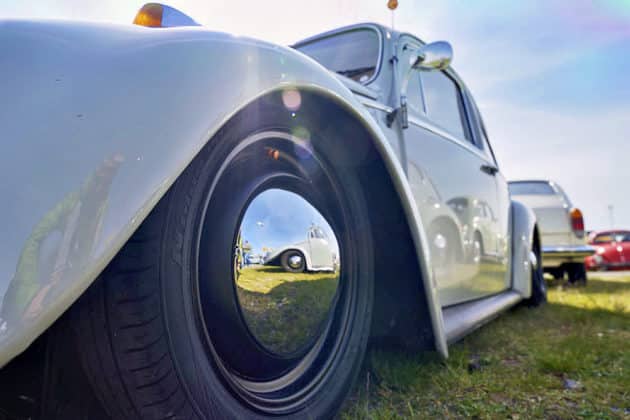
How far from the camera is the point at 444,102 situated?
3.14 metres

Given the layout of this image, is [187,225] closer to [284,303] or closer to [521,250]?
[284,303]

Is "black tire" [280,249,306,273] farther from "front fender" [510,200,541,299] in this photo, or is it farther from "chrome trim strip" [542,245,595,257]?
"chrome trim strip" [542,245,595,257]

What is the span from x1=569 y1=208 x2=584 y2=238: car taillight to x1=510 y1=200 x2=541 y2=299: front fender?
3136 millimetres

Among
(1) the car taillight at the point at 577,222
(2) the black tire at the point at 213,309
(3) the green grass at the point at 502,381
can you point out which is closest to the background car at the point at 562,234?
(1) the car taillight at the point at 577,222

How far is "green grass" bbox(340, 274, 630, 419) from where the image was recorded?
159cm

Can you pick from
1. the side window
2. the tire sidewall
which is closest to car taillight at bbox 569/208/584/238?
the side window

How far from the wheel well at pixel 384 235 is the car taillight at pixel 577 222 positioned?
18.7ft

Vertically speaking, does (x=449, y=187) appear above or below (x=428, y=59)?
below

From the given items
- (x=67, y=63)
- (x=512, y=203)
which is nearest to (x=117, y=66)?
(x=67, y=63)

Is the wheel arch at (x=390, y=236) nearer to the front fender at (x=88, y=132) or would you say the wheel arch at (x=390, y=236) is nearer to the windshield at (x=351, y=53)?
the front fender at (x=88, y=132)

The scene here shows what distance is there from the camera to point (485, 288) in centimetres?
294

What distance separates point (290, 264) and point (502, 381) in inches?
43.3

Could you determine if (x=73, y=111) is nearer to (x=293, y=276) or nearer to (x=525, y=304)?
(x=293, y=276)

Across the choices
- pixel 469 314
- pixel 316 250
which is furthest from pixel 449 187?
pixel 316 250
